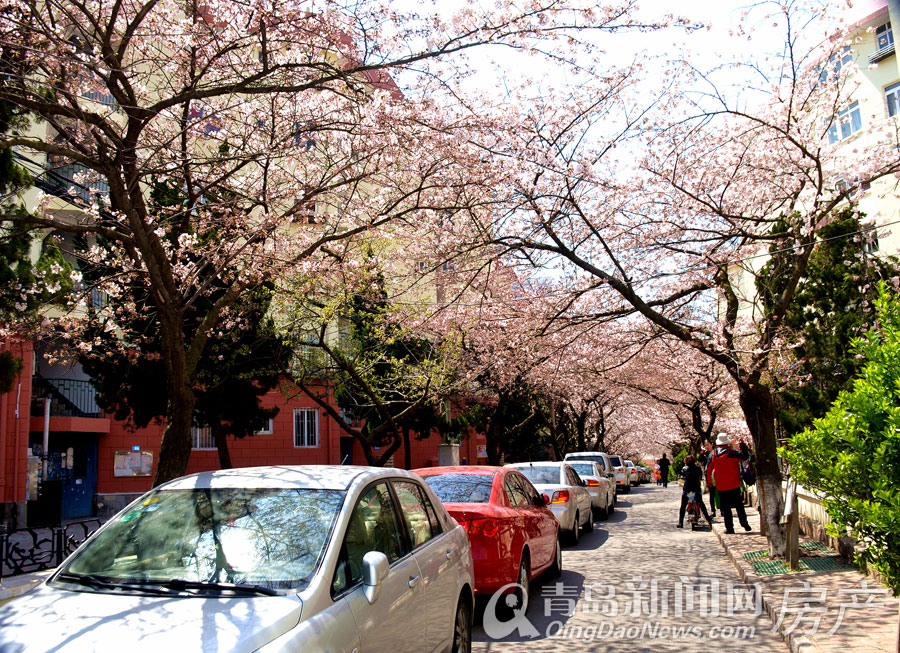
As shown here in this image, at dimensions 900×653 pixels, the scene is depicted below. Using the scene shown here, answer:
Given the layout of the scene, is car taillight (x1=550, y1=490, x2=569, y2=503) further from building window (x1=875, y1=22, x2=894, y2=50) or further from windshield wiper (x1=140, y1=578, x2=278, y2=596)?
building window (x1=875, y1=22, x2=894, y2=50)

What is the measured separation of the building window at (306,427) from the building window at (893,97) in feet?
76.6

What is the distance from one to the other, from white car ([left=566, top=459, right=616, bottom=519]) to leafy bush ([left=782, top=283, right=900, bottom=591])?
14.1 meters

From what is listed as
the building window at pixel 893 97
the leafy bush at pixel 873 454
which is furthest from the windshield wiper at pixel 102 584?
the building window at pixel 893 97

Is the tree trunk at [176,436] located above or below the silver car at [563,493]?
above

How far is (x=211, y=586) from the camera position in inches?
145

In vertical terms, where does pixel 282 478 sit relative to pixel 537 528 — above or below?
above

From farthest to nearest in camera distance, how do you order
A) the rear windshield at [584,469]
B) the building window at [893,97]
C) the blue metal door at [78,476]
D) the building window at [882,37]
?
the building window at [882,37] → the building window at [893,97] → the blue metal door at [78,476] → the rear windshield at [584,469]

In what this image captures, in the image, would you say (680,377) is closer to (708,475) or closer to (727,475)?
(708,475)

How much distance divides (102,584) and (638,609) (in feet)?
19.9

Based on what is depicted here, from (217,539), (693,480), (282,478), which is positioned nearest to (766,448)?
(693,480)

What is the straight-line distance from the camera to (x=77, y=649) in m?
3.02

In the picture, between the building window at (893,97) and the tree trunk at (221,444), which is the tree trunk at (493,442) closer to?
the tree trunk at (221,444)

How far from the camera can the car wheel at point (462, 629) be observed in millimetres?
5184

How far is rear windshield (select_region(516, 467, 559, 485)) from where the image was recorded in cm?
1446
